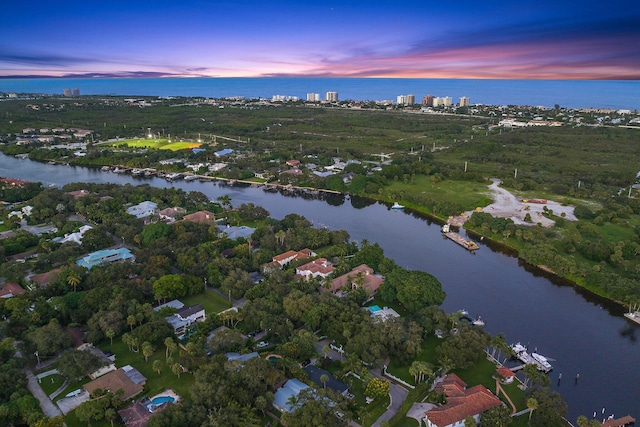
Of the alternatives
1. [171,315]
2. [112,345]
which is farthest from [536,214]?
[112,345]

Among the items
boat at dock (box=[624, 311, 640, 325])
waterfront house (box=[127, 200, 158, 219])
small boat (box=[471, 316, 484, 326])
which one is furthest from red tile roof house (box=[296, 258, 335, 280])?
waterfront house (box=[127, 200, 158, 219])

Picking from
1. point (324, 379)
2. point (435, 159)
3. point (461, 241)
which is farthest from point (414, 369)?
point (435, 159)

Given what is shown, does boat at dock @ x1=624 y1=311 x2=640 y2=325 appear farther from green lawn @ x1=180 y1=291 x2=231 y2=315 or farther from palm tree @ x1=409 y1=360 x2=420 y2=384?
green lawn @ x1=180 y1=291 x2=231 y2=315

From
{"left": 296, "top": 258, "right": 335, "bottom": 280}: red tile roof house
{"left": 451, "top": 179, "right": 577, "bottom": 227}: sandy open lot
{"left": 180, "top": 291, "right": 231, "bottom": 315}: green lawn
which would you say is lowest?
{"left": 180, "top": 291, "right": 231, "bottom": 315}: green lawn

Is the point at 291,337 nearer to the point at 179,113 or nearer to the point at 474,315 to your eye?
the point at 474,315

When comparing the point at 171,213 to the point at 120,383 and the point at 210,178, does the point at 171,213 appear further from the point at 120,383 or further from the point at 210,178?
the point at 120,383

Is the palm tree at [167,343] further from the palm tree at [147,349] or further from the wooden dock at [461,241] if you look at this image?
the wooden dock at [461,241]
